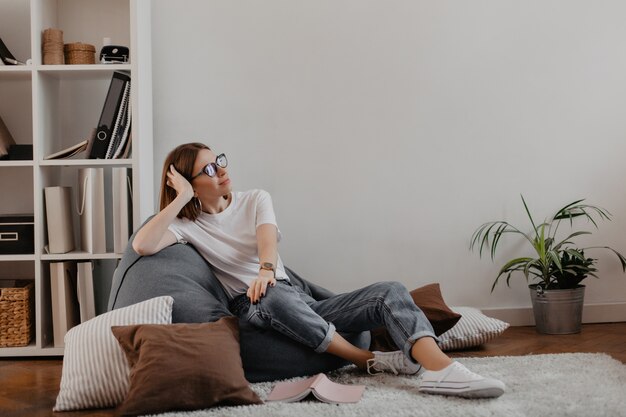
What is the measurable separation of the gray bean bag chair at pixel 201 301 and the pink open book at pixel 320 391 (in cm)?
17

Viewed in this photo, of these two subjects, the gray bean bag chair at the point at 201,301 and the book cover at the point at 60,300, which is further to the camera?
the book cover at the point at 60,300

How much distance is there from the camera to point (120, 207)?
12.1ft

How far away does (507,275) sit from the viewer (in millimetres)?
4215

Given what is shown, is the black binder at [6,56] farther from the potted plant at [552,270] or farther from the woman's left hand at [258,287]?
the potted plant at [552,270]

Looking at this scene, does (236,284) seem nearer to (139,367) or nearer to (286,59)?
(139,367)

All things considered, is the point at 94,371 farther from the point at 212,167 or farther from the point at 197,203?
the point at 212,167

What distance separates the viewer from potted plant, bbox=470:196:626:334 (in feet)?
12.8

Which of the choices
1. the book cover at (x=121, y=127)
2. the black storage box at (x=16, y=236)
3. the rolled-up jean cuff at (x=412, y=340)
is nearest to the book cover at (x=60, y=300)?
the black storage box at (x=16, y=236)

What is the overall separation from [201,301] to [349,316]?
576 mm

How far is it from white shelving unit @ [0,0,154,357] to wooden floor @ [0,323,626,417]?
0.73 ft

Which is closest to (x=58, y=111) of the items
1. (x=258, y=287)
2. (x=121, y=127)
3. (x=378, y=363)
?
(x=121, y=127)

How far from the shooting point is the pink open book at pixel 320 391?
259 cm

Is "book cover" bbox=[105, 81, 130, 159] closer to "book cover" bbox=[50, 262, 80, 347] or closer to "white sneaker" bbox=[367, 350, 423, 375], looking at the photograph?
"book cover" bbox=[50, 262, 80, 347]

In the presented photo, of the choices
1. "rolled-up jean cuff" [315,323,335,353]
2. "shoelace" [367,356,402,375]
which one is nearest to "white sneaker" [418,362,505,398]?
"shoelace" [367,356,402,375]
